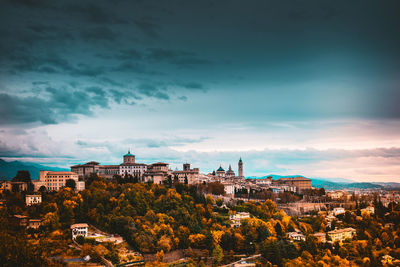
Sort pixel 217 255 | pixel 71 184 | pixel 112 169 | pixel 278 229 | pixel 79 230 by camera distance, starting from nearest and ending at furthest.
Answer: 1. pixel 79 230
2. pixel 217 255
3. pixel 278 229
4. pixel 71 184
5. pixel 112 169

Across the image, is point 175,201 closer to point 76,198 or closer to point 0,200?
point 76,198

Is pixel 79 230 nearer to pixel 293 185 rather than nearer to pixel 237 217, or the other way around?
pixel 237 217

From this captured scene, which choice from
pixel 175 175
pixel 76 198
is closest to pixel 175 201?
pixel 76 198

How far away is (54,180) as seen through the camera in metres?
34.6

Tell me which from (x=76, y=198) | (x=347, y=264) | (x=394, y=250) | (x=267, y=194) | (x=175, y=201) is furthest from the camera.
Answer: (x=267, y=194)

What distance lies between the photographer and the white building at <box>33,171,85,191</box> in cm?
3389

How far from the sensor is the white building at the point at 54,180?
1334 inches

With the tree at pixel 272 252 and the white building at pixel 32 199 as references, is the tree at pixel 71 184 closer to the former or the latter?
the white building at pixel 32 199

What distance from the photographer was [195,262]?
83.9 feet

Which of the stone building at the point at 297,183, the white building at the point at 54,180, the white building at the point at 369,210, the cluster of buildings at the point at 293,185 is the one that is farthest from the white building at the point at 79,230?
the stone building at the point at 297,183

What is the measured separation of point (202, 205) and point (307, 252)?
1175cm

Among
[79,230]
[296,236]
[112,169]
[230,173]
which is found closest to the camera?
[79,230]

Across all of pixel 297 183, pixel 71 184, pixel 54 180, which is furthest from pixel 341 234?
pixel 297 183

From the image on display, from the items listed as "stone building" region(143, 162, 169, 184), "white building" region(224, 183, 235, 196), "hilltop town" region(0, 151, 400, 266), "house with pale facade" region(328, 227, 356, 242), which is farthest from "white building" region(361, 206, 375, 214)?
"stone building" region(143, 162, 169, 184)
